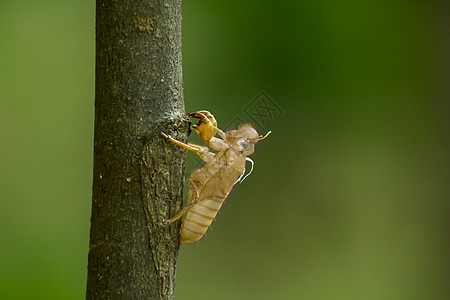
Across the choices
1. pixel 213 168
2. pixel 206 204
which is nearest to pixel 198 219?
pixel 206 204

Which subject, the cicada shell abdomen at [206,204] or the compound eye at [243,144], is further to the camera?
the compound eye at [243,144]

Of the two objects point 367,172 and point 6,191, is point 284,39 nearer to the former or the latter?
point 367,172

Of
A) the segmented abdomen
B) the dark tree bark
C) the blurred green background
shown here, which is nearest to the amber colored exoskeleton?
the segmented abdomen

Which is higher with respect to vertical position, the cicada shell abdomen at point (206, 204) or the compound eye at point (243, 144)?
the compound eye at point (243, 144)

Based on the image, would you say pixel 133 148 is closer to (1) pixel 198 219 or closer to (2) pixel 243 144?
(1) pixel 198 219

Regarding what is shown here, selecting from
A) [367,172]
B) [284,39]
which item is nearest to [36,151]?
[284,39]

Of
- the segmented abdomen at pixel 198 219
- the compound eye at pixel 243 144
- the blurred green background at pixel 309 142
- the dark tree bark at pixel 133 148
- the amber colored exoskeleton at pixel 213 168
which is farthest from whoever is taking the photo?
the blurred green background at pixel 309 142

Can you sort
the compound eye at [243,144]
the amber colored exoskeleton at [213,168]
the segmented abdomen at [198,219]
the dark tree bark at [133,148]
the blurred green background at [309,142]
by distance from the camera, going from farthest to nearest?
the blurred green background at [309,142] → the compound eye at [243,144] → the amber colored exoskeleton at [213,168] → the segmented abdomen at [198,219] → the dark tree bark at [133,148]

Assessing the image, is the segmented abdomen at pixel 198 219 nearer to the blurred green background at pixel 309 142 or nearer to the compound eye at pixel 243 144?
the compound eye at pixel 243 144

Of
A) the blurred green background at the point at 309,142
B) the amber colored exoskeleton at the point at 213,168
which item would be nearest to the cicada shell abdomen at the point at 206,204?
the amber colored exoskeleton at the point at 213,168
